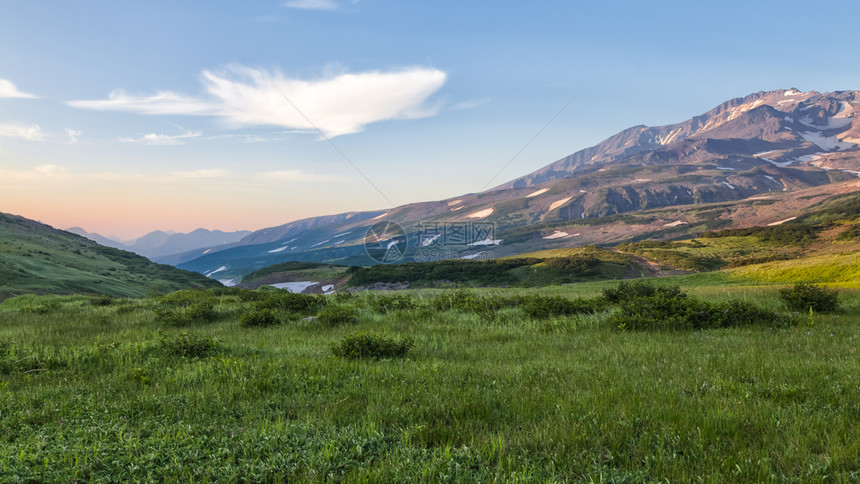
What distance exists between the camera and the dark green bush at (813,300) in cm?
1315

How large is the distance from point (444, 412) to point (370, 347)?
13.6 feet

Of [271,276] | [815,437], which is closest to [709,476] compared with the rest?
[815,437]

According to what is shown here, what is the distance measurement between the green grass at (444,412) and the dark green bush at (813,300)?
3986 mm

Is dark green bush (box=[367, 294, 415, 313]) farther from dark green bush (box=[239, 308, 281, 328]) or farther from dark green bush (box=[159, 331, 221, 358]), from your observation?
dark green bush (box=[159, 331, 221, 358])

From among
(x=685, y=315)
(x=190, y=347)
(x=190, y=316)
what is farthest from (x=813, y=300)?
(x=190, y=316)

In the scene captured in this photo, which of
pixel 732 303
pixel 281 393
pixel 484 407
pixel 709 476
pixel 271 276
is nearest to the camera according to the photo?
pixel 709 476

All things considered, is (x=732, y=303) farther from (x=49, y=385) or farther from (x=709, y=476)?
(x=49, y=385)

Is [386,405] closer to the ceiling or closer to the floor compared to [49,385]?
closer to the floor

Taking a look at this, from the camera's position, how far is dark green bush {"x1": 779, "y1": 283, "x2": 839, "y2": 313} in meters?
13.1

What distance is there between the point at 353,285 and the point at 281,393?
89597 mm

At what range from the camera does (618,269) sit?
83.7 metres

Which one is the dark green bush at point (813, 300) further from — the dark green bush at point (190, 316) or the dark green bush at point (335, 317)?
the dark green bush at point (190, 316)

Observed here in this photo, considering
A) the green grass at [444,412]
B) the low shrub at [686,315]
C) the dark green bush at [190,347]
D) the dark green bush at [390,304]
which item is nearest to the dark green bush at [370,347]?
A: the green grass at [444,412]

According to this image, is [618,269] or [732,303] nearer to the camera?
[732,303]
